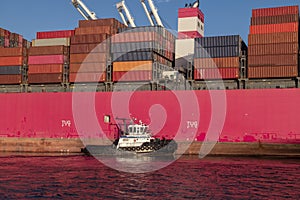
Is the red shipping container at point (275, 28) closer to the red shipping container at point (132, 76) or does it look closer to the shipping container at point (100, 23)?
the red shipping container at point (132, 76)

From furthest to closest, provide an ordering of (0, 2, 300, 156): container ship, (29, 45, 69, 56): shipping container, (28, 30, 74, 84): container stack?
1. (29, 45, 69, 56): shipping container
2. (28, 30, 74, 84): container stack
3. (0, 2, 300, 156): container ship

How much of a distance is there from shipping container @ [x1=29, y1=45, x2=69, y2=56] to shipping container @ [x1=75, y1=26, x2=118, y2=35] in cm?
220

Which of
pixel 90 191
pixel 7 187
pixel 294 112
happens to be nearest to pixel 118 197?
pixel 90 191

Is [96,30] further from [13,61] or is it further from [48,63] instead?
[13,61]

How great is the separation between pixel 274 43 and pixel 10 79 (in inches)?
1027

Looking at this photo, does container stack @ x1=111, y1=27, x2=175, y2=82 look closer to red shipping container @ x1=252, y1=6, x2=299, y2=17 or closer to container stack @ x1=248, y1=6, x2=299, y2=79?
container stack @ x1=248, y1=6, x2=299, y2=79

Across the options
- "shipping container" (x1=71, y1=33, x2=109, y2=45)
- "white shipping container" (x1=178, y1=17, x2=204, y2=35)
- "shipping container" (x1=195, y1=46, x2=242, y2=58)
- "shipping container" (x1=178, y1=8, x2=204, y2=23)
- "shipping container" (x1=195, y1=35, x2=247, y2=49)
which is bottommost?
"shipping container" (x1=195, y1=46, x2=242, y2=58)

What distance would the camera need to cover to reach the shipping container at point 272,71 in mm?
34344

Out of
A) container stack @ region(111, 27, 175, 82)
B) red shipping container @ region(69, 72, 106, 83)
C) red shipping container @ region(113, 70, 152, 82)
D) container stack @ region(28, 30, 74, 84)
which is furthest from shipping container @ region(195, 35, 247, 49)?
container stack @ region(28, 30, 74, 84)

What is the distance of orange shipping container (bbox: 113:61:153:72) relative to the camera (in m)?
38.8

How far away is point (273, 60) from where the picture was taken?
3500 centimetres

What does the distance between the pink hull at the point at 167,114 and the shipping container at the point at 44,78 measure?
1601 millimetres

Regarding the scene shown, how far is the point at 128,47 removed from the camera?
1580 inches

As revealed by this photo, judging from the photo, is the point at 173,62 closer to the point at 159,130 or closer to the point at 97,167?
the point at 159,130
